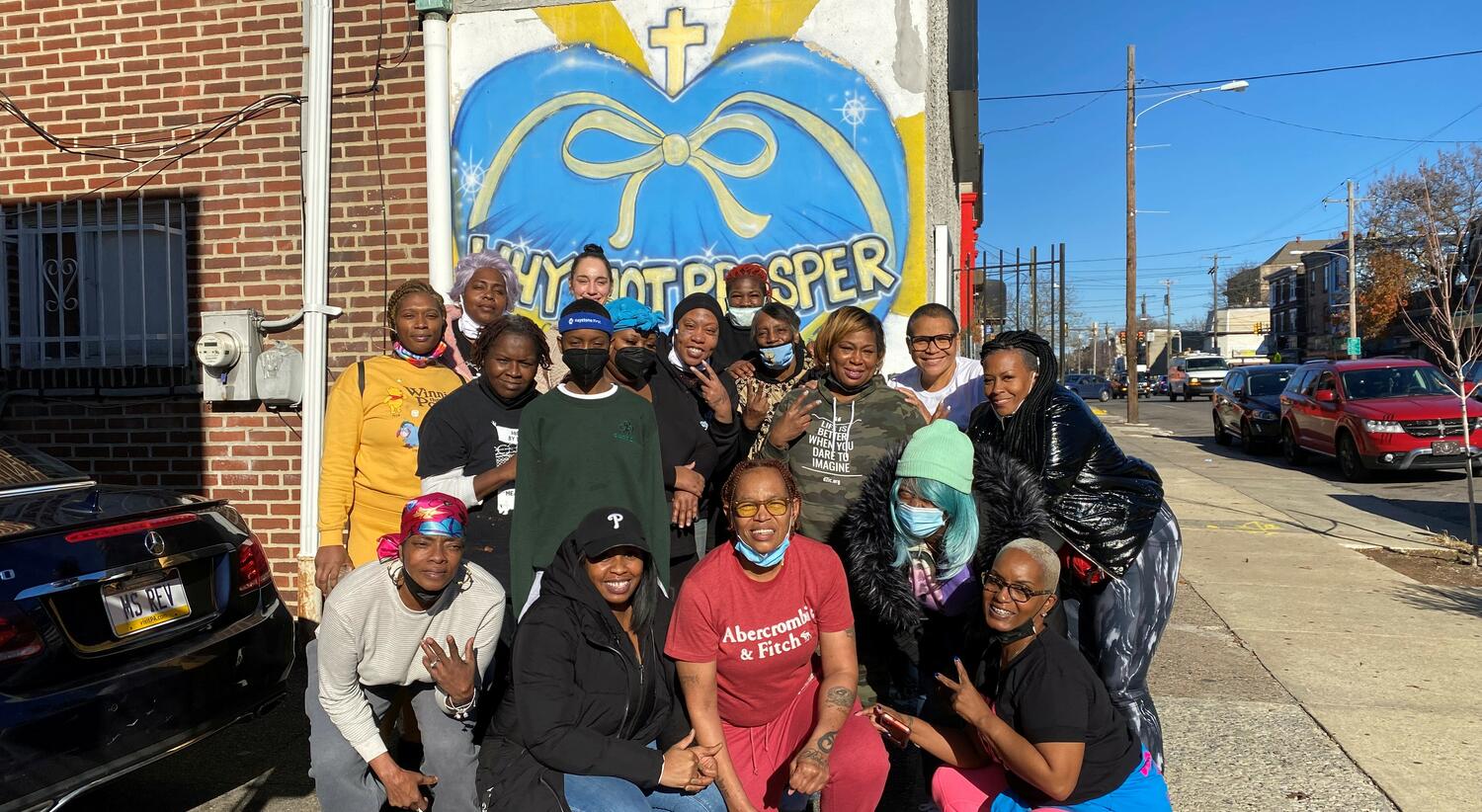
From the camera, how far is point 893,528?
3.14 metres

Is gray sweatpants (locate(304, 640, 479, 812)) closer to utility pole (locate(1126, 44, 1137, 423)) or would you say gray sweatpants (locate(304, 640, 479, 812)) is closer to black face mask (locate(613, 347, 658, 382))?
black face mask (locate(613, 347, 658, 382))

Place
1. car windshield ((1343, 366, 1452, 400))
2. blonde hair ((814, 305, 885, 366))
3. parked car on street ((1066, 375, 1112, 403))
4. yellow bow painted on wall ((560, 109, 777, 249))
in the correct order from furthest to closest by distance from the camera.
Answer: parked car on street ((1066, 375, 1112, 403)) → car windshield ((1343, 366, 1452, 400)) → yellow bow painted on wall ((560, 109, 777, 249)) → blonde hair ((814, 305, 885, 366))

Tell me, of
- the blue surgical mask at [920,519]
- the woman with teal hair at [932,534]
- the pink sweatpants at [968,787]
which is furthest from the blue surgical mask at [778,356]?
the pink sweatpants at [968,787]

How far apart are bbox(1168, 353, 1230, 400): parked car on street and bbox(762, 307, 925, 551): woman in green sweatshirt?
42.5 meters

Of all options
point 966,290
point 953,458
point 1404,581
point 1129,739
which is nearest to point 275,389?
point 953,458

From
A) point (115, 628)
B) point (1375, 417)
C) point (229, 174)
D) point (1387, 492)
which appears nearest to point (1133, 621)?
point (115, 628)

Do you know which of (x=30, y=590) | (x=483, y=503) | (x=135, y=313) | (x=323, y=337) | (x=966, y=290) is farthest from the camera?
(x=966, y=290)

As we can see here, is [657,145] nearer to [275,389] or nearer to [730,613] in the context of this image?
[275,389]

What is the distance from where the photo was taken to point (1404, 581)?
6824mm

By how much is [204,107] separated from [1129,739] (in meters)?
6.26

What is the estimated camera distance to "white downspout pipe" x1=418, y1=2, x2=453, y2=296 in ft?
19.3

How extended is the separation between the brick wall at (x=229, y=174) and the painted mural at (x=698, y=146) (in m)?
0.51

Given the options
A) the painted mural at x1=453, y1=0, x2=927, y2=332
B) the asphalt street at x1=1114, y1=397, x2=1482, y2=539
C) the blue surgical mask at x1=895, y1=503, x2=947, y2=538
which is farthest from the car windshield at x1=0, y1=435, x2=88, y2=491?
the asphalt street at x1=1114, y1=397, x2=1482, y2=539

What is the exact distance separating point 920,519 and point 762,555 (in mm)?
524
